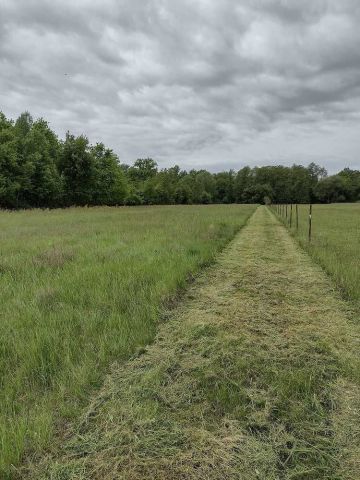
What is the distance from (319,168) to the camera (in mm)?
155875

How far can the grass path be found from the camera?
2.27 metres

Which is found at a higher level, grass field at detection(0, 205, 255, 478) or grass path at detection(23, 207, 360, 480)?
grass field at detection(0, 205, 255, 478)

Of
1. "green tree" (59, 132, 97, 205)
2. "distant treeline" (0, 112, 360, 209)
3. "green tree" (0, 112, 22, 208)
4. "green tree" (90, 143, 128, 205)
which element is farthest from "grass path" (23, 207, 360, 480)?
"green tree" (90, 143, 128, 205)

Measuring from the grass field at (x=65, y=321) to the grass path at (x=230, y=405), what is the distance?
0.75ft

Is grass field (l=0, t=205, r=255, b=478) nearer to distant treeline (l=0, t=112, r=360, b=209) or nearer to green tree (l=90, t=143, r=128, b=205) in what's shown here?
distant treeline (l=0, t=112, r=360, b=209)

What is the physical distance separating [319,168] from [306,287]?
16548 centimetres

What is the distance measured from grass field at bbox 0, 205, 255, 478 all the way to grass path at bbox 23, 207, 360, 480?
23 centimetres

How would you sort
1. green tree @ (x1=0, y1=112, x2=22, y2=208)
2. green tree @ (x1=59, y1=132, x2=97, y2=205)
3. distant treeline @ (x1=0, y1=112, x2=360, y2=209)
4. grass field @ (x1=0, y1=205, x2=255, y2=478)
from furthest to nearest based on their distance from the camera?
green tree @ (x1=59, y1=132, x2=97, y2=205) < distant treeline @ (x1=0, y1=112, x2=360, y2=209) < green tree @ (x1=0, y1=112, x2=22, y2=208) < grass field @ (x1=0, y1=205, x2=255, y2=478)

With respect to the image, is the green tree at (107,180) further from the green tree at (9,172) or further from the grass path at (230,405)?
the grass path at (230,405)

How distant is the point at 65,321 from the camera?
4508mm

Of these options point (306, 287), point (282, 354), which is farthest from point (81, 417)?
point (306, 287)

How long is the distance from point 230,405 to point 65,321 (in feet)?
8.41

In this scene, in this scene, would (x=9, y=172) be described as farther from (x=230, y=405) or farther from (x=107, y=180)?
(x=230, y=405)

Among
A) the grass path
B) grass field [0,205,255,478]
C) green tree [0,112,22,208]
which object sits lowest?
the grass path
